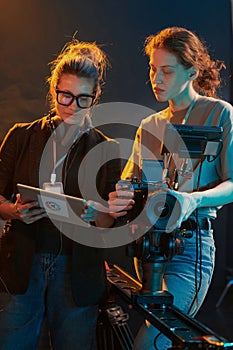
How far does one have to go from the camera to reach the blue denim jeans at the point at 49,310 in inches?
60.1

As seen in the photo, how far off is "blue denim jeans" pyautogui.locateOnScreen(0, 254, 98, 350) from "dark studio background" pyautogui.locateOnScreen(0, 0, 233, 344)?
1768 mm

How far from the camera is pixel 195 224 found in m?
1.46

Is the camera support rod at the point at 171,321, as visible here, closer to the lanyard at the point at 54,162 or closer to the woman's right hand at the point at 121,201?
the woman's right hand at the point at 121,201

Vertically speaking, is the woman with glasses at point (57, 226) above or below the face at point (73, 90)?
below

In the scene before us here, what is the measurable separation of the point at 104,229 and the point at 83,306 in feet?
0.81

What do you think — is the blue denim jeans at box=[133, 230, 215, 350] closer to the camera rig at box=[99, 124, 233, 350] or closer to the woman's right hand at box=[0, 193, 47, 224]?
the camera rig at box=[99, 124, 233, 350]

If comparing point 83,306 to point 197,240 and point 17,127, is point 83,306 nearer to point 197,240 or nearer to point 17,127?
point 197,240

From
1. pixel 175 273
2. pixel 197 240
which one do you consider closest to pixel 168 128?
pixel 197 240

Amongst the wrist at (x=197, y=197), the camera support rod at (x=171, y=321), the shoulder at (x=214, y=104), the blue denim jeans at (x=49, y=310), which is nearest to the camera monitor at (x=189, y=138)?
the wrist at (x=197, y=197)

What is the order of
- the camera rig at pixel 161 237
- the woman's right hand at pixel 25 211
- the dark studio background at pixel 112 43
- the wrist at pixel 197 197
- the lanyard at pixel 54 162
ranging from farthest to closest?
the dark studio background at pixel 112 43, the lanyard at pixel 54 162, the woman's right hand at pixel 25 211, the wrist at pixel 197 197, the camera rig at pixel 161 237

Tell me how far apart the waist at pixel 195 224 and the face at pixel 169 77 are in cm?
41

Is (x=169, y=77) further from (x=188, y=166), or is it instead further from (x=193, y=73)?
(x=188, y=166)

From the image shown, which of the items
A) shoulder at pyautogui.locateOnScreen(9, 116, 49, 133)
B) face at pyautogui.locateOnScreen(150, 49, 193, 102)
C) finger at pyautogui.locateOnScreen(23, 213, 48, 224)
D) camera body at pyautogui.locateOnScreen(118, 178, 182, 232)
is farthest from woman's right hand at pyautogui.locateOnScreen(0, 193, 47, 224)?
face at pyautogui.locateOnScreen(150, 49, 193, 102)

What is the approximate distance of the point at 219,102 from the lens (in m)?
1.57
